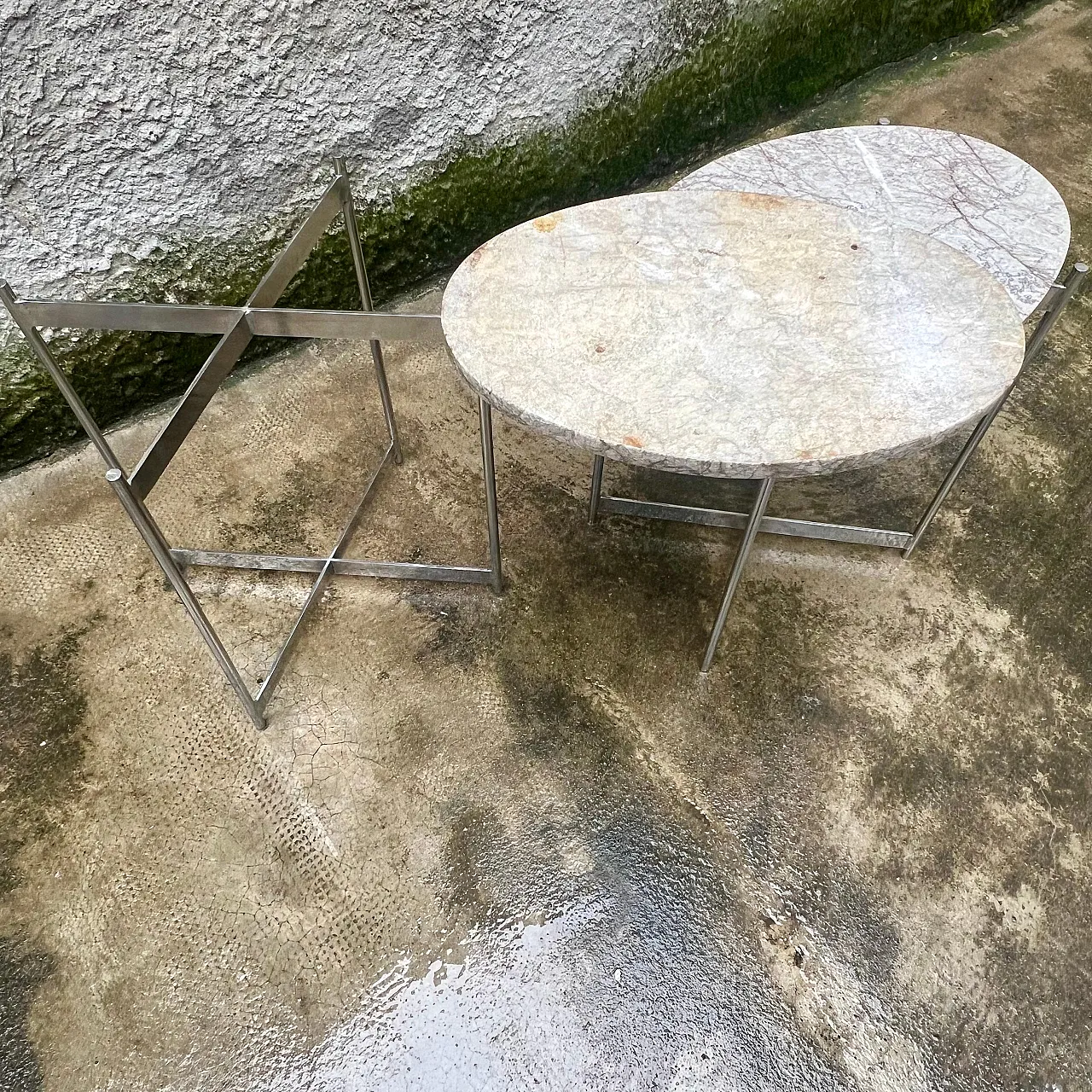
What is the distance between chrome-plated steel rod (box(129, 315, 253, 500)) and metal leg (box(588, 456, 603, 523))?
0.94m

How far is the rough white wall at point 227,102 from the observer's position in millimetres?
2012

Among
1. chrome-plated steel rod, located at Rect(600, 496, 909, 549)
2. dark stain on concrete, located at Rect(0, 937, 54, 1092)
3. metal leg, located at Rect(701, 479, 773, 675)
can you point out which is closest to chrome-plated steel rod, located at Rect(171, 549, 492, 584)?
chrome-plated steel rod, located at Rect(600, 496, 909, 549)

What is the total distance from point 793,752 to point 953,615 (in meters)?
0.64

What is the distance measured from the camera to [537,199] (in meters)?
3.02

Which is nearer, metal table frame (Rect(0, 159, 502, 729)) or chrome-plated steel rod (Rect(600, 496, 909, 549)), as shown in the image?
metal table frame (Rect(0, 159, 502, 729))

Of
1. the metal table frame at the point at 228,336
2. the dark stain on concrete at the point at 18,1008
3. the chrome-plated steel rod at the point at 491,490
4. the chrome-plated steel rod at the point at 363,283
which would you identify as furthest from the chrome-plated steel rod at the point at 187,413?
the dark stain on concrete at the point at 18,1008

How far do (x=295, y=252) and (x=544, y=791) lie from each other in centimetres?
138

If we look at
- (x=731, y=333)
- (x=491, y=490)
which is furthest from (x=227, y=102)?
(x=731, y=333)

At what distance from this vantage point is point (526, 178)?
2.94m

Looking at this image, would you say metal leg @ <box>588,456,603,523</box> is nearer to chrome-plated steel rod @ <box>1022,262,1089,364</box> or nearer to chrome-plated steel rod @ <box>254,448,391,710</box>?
chrome-plated steel rod @ <box>254,448,391,710</box>

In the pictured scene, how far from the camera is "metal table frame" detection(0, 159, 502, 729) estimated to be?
1.44m

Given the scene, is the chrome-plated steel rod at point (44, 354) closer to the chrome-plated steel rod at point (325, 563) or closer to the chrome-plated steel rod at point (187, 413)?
the chrome-plated steel rod at point (187, 413)

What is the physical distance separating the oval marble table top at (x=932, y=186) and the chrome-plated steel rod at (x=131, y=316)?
1.22 meters

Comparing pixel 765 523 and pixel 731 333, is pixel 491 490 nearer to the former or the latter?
pixel 731 333
